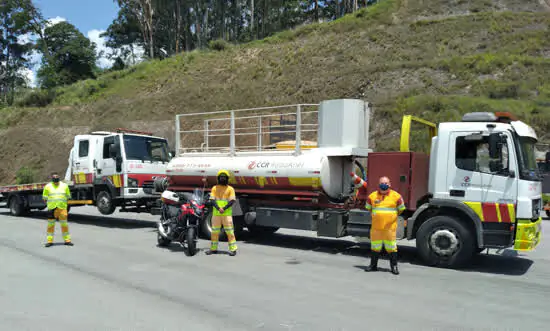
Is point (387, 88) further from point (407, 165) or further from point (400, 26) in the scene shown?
point (407, 165)

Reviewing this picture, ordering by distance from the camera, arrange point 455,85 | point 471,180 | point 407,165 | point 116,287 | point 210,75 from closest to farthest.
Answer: point 116,287 → point 471,180 → point 407,165 → point 455,85 → point 210,75

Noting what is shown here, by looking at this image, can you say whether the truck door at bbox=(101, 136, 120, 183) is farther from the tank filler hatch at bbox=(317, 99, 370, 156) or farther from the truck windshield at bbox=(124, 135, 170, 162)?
the tank filler hatch at bbox=(317, 99, 370, 156)

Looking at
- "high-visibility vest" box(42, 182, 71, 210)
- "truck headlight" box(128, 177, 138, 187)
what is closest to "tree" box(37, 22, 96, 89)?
Answer: "truck headlight" box(128, 177, 138, 187)

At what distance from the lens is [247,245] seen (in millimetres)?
10734

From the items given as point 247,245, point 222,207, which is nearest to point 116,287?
point 222,207

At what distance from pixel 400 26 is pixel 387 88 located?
12637 millimetres

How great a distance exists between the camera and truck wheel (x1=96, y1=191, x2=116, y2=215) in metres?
13.6

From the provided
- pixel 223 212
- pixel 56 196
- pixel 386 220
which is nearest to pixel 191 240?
pixel 223 212

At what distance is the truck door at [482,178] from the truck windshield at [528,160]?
142mm

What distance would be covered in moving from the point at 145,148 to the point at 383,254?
26.1 feet

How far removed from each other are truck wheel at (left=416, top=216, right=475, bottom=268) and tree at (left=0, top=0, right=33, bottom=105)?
196 ft

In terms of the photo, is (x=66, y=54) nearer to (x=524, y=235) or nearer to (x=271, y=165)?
(x=271, y=165)

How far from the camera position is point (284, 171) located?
10156 millimetres

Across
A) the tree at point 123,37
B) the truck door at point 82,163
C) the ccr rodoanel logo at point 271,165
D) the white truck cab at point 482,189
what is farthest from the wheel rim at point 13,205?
the tree at point 123,37
